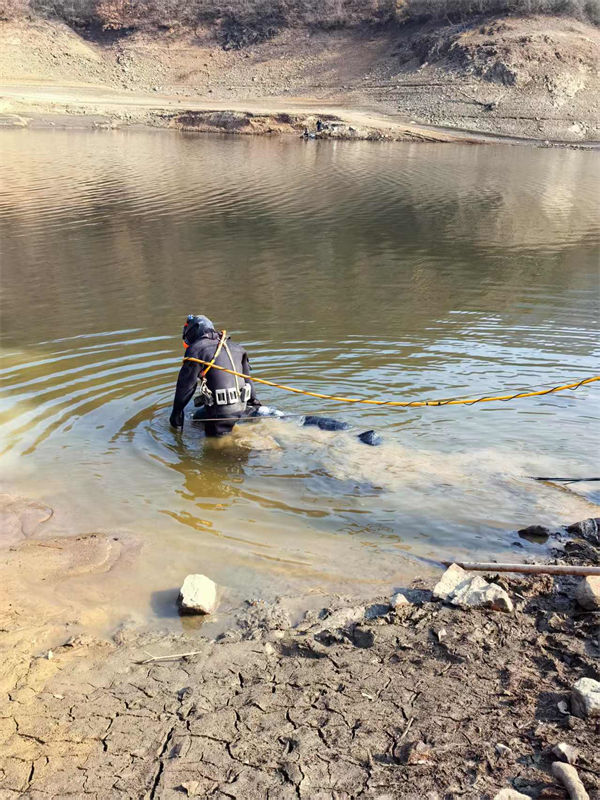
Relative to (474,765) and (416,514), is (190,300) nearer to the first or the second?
(416,514)

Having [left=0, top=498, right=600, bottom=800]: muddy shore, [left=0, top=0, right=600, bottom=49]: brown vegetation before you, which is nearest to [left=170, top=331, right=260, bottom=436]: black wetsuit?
[left=0, top=498, right=600, bottom=800]: muddy shore

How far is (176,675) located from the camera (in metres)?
3.90

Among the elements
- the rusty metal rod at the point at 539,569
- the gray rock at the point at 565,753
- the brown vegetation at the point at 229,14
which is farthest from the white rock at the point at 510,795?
the brown vegetation at the point at 229,14

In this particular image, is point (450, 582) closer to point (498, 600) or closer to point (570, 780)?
point (498, 600)

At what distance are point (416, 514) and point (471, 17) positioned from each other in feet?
227

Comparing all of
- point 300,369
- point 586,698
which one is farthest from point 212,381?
point 586,698

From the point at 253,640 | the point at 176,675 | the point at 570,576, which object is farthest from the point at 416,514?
the point at 176,675

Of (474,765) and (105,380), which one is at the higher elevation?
(474,765)

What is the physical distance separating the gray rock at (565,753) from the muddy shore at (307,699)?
1.1 inches

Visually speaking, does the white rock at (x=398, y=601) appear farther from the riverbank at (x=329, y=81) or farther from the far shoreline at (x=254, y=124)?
the riverbank at (x=329, y=81)

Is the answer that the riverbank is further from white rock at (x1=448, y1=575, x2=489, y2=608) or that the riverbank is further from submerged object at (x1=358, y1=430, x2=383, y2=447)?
white rock at (x1=448, y1=575, x2=489, y2=608)

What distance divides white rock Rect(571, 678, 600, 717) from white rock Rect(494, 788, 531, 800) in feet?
1.95

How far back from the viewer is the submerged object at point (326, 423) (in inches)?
303

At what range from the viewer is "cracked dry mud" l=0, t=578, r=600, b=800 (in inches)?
122
